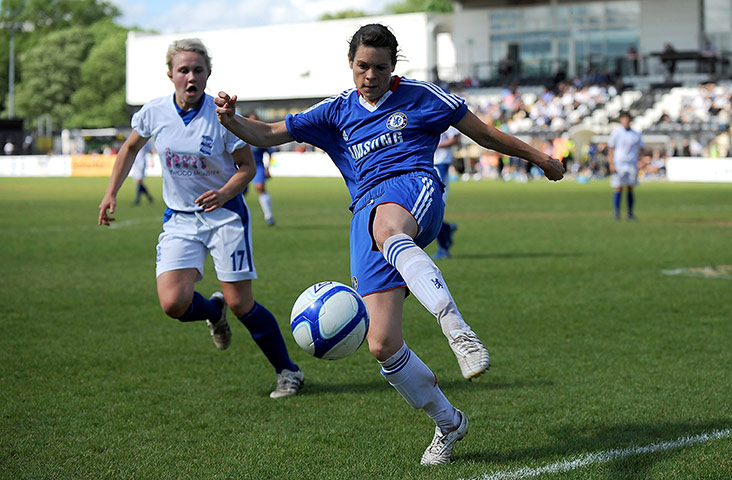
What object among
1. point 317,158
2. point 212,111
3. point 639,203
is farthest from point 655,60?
point 212,111

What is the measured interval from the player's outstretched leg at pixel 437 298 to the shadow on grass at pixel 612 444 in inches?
31.6

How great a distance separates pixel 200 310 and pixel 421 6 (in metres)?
99.1

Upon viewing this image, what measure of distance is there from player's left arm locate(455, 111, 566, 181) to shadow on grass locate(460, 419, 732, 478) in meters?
1.35

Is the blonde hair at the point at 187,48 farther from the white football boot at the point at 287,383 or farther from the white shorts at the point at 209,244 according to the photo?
the white football boot at the point at 287,383

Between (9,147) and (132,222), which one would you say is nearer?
(132,222)

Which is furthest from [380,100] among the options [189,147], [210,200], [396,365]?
[189,147]

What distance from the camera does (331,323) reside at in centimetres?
426

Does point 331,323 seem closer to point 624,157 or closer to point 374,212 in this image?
point 374,212

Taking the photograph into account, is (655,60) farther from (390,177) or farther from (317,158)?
(390,177)

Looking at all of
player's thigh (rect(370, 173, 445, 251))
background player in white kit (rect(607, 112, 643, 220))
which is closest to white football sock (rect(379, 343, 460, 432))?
player's thigh (rect(370, 173, 445, 251))

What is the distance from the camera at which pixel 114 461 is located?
465 centimetres

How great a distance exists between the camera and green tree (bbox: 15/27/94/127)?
98938 mm

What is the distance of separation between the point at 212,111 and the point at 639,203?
21.6 m

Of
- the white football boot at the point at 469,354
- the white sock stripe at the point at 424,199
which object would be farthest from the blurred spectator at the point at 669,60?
the white football boot at the point at 469,354
